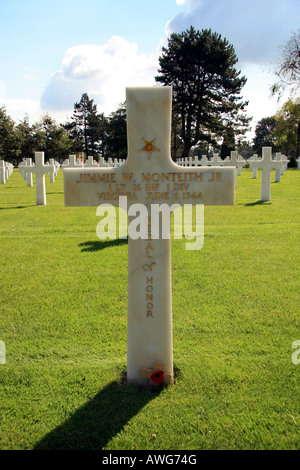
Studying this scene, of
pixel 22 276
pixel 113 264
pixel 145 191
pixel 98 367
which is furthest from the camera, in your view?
pixel 113 264

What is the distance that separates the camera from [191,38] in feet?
123

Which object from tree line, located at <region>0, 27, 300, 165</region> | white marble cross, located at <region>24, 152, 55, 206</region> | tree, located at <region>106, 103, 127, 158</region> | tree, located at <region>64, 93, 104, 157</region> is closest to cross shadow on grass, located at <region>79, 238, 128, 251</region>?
white marble cross, located at <region>24, 152, 55, 206</region>

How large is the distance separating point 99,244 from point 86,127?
207 feet

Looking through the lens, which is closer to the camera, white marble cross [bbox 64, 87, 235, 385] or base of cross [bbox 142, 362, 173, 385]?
white marble cross [bbox 64, 87, 235, 385]

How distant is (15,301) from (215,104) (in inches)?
1490

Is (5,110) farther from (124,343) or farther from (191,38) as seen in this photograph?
(124,343)

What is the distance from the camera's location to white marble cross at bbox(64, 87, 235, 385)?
249cm

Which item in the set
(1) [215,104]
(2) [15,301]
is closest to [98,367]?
(2) [15,301]

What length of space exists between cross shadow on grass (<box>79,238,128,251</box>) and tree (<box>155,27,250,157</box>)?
Result: 3384cm

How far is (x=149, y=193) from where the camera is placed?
259cm

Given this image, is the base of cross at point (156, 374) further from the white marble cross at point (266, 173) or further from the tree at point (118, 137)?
the tree at point (118, 137)

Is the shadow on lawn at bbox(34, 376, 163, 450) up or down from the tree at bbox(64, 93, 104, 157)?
down

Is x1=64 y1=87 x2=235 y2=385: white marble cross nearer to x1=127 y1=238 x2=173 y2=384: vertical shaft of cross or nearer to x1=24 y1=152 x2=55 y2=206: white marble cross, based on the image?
x1=127 y1=238 x2=173 y2=384: vertical shaft of cross

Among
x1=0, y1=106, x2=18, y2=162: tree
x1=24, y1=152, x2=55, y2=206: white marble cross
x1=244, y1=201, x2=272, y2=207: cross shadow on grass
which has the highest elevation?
x1=0, y1=106, x2=18, y2=162: tree
